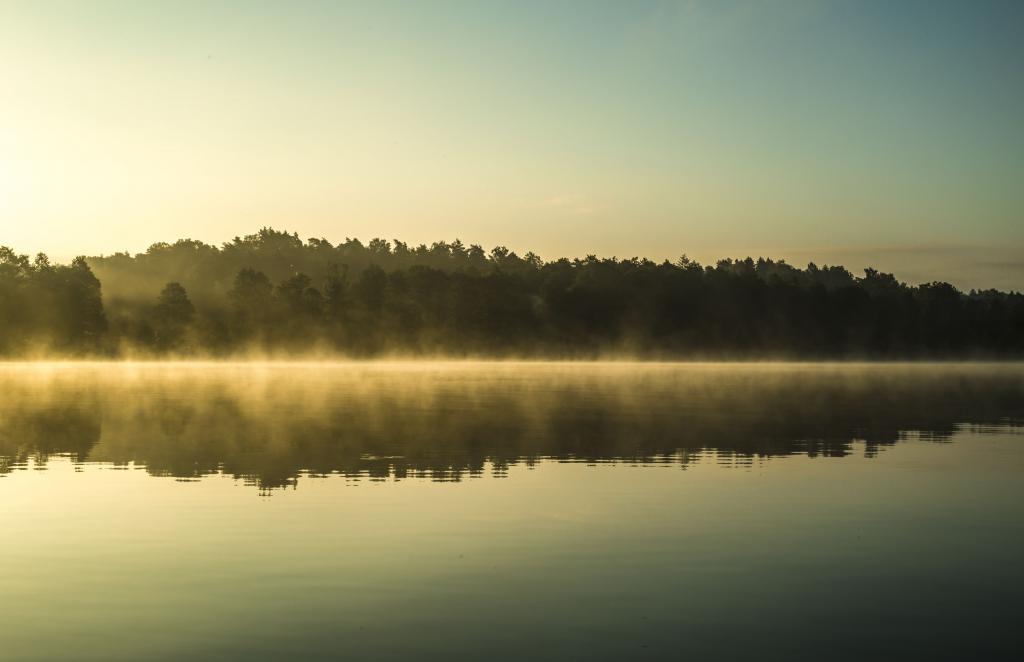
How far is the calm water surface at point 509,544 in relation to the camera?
1424cm

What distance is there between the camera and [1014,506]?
24750mm

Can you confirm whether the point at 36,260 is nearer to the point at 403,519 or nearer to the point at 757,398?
the point at 757,398

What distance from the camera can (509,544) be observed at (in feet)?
66.4

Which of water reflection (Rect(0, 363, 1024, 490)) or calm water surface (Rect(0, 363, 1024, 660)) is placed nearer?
calm water surface (Rect(0, 363, 1024, 660))

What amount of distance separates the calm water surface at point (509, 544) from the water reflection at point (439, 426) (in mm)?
306

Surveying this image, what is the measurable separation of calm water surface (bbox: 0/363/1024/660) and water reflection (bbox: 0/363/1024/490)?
0.31 meters

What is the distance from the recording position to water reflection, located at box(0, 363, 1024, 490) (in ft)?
111

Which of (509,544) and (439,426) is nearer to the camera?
(509,544)

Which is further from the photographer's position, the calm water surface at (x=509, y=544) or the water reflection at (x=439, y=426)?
the water reflection at (x=439, y=426)

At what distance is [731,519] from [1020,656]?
9.47 metres

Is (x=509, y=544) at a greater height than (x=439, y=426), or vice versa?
(x=439, y=426)

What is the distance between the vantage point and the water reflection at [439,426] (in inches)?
1332

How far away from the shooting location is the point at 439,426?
151 ft

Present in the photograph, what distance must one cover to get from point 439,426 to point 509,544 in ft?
A: 84.9
